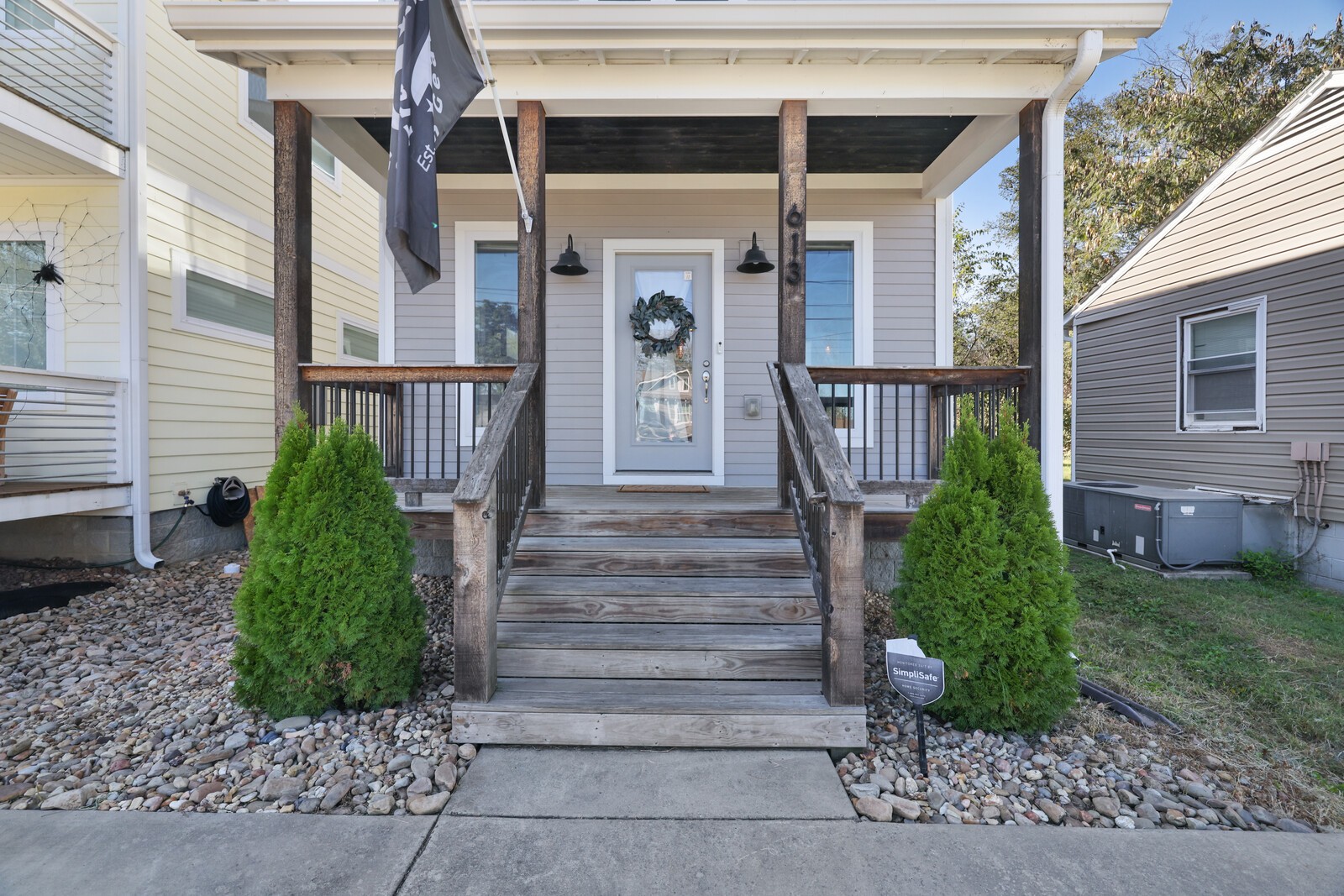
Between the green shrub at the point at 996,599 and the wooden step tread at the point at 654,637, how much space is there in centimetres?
48

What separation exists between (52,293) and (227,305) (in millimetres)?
1285

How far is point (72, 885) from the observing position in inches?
69.3

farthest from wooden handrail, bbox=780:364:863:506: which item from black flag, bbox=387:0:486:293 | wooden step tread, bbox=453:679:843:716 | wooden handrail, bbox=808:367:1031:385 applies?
black flag, bbox=387:0:486:293

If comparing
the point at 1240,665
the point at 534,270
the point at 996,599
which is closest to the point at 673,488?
the point at 534,270

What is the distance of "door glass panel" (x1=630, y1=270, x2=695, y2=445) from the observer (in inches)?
206

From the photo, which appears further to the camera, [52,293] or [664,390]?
[664,390]

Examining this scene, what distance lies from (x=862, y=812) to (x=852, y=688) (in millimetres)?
442

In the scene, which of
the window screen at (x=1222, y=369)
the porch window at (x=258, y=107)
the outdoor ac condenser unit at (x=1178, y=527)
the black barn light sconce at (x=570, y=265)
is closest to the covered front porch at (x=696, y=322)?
the black barn light sconce at (x=570, y=265)

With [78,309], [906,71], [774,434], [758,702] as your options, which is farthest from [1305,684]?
[78,309]

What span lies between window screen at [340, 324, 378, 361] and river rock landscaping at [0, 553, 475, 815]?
4823 mm

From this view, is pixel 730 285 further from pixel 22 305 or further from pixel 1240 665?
pixel 22 305

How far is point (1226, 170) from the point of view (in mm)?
6457

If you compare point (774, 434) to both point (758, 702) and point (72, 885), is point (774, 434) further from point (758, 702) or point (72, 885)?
point (72, 885)

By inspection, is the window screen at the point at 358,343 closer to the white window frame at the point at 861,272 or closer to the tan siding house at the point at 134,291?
the tan siding house at the point at 134,291
